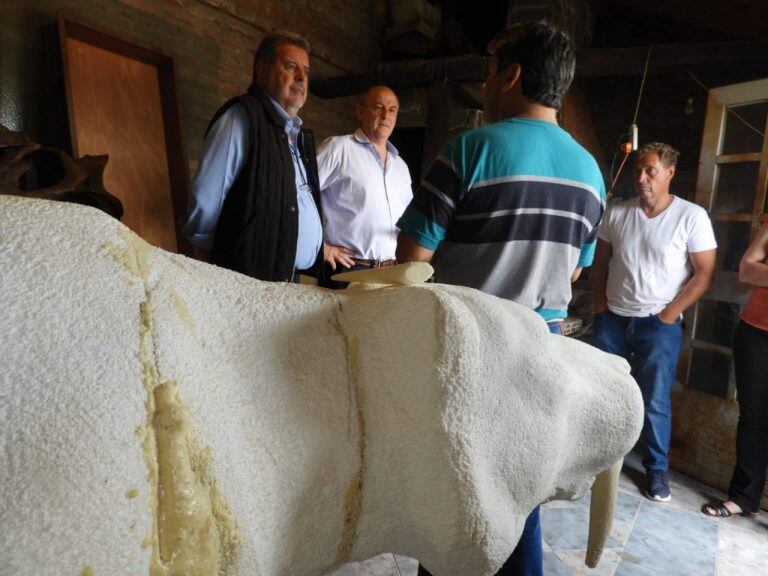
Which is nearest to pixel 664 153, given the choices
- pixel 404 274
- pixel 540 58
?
pixel 540 58

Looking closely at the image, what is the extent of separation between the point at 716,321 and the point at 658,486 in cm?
118

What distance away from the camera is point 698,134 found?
291 inches

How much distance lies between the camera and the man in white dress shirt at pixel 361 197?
8.95ft

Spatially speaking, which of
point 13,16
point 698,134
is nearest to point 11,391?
point 13,16

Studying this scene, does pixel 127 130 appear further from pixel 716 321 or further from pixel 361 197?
pixel 716 321

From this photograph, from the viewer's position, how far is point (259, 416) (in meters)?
0.70

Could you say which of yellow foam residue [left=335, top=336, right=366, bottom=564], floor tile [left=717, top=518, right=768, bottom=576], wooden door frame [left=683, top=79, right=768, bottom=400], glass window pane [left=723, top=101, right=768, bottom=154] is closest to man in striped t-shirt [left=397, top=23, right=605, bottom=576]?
yellow foam residue [left=335, top=336, right=366, bottom=564]

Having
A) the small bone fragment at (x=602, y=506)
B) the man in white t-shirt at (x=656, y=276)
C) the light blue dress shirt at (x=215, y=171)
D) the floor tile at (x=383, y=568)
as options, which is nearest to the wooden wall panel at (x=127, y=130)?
the light blue dress shirt at (x=215, y=171)

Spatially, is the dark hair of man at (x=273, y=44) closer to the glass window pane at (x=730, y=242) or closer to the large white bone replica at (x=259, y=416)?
the large white bone replica at (x=259, y=416)

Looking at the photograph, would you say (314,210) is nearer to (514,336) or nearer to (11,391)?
(514,336)

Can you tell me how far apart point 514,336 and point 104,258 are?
570 millimetres

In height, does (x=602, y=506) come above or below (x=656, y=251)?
below

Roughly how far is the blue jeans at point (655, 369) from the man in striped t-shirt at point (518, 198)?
6.44 ft

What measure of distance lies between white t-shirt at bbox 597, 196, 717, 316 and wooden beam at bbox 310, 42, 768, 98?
6.37 feet
